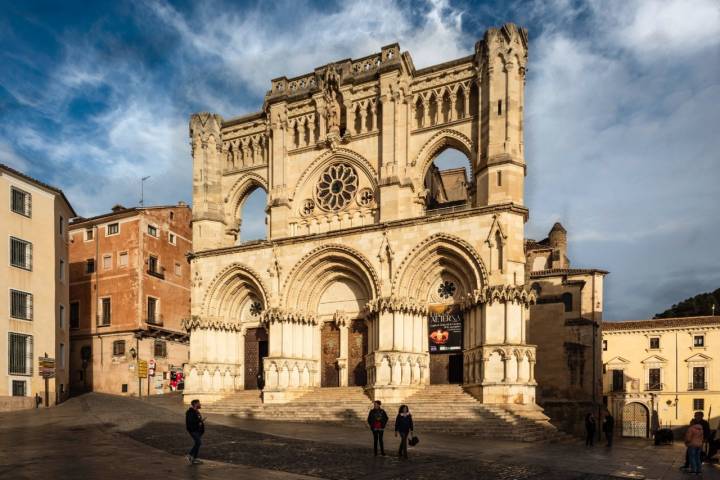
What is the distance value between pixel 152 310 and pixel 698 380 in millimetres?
44792

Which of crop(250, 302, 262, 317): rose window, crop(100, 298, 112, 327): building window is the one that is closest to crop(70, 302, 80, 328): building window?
crop(100, 298, 112, 327): building window

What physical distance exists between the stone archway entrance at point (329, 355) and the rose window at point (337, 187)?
6.29 meters

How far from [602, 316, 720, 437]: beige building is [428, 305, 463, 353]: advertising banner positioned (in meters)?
31.3

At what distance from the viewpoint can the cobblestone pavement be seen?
13750 millimetres

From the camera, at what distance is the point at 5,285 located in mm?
31547

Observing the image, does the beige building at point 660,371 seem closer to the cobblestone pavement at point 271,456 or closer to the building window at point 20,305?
the cobblestone pavement at point 271,456

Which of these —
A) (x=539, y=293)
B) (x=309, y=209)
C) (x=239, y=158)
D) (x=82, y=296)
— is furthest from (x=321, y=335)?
(x=82, y=296)

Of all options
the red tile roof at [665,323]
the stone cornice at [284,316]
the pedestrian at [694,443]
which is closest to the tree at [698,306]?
the red tile roof at [665,323]

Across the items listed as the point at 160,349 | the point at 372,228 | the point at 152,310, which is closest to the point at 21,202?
the point at 152,310

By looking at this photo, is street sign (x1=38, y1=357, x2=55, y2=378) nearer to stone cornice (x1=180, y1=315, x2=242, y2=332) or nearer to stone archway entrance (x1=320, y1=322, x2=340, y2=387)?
stone cornice (x1=180, y1=315, x2=242, y2=332)

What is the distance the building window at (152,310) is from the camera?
43.8m

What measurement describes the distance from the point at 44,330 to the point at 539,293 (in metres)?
32.0

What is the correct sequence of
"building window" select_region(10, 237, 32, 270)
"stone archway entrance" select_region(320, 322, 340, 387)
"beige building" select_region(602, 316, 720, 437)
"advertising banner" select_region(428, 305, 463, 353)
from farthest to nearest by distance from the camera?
"beige building" select_region(602, 316, 720, 437)
"building window" select_region(10, 237, 32, 270)
"stone archway entrance" select_region(320, 322, 340, 387)
"advertising banner" select_region(428, 305, 463, 353)

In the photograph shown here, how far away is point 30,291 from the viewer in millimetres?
33281
